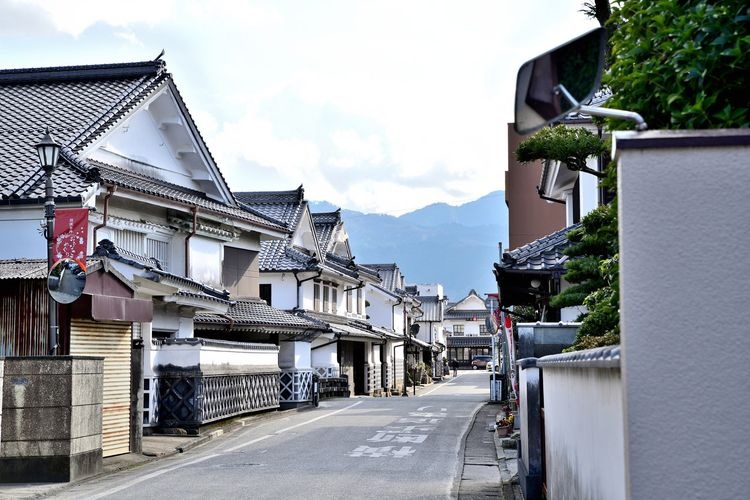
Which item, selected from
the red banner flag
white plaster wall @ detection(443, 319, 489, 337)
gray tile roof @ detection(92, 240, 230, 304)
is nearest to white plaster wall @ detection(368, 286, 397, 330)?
gray tile roof @ detection(92, 240, 230, 304)

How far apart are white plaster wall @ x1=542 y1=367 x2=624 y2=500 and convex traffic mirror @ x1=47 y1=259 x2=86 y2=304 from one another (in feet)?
25.0

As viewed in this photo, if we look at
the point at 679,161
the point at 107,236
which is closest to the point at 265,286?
the point at 107,236

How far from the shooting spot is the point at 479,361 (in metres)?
113

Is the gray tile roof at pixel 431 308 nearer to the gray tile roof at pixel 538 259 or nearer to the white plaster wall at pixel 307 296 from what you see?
the white plaster wall at pixel 307 296

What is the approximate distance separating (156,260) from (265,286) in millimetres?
16939

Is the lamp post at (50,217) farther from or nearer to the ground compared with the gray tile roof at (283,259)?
nearer to the ground

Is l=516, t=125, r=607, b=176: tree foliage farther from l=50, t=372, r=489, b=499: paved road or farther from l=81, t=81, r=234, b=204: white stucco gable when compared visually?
l=81, t=81, r=234, b=204: white stucco gable

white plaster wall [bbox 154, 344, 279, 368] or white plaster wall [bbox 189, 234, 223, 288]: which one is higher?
white plaster wall [bbox 189, 234, 223, 288]

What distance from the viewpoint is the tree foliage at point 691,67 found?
215 inches

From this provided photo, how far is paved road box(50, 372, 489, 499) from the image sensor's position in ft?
41.3

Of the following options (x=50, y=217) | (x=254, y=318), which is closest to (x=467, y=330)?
(x=254, y=318)

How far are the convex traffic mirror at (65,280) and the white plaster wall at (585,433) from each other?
7.62 m

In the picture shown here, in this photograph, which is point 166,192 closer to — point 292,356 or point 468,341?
point 292,356

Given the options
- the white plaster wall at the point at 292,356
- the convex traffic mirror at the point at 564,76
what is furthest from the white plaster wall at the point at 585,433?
the white plaster wall at the point at 292,356
